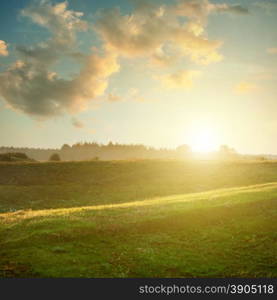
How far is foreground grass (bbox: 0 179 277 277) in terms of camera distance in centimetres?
1825

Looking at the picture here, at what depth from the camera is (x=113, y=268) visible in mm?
18312

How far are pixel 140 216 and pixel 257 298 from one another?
1628cm

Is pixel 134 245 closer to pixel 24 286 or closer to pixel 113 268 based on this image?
pixel 113 268

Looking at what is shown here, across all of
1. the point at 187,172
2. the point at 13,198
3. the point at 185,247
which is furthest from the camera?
the point at 187,172

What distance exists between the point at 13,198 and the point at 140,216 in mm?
41678

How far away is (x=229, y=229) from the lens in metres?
25.7

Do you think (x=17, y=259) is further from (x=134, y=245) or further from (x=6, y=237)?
(x=134, y=245)

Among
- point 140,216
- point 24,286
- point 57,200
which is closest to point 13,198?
point 57,200

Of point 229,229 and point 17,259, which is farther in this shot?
point 229,229

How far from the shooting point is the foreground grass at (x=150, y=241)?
59.9 ft

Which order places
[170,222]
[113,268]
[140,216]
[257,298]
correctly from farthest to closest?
[140,216]
[170,222]
[113,268]
[257,298]

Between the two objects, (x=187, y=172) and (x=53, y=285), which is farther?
(x=187, y=172)

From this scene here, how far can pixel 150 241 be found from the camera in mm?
23484

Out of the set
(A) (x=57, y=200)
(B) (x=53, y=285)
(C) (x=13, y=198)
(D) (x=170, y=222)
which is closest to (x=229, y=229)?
(D) (x=170, y=222)
